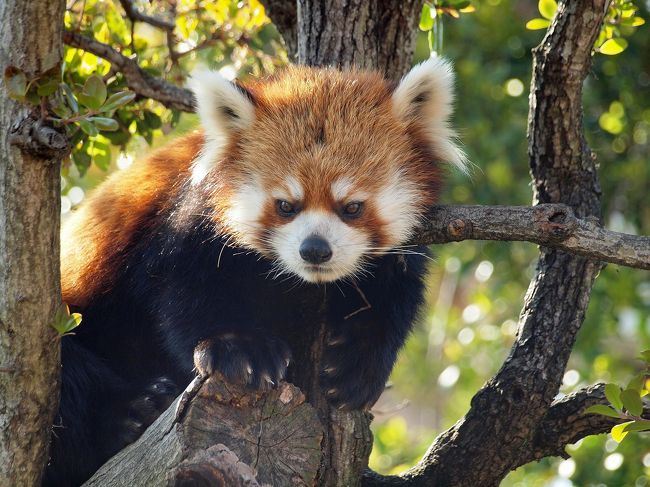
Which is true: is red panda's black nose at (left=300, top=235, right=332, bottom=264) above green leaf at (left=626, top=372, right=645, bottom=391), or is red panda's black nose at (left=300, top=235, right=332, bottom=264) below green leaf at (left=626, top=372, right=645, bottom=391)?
above

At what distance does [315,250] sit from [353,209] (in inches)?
12.9

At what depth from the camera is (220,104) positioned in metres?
3.82

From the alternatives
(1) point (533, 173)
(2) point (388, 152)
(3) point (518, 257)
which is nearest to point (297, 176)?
(2) point (388, 152)

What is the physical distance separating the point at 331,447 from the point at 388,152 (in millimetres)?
1295

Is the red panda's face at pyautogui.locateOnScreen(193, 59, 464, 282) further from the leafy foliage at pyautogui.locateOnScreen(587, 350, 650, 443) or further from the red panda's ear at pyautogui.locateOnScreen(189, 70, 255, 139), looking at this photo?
the leafy foliage at pyautogui.locateOnScreen(587, 350, 650, 443)

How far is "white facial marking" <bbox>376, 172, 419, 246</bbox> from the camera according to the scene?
3656 millimetres

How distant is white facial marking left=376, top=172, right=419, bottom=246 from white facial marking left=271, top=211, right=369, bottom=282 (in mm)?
121

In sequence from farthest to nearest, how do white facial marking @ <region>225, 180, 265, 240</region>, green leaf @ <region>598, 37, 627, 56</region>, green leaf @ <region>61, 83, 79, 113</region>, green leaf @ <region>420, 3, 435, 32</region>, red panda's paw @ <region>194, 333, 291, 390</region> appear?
green leaf @ <region>420, 3, 435, 32</region> → green leaf @ <region>598, 37, 627, 56</region> → white facial marking @ <region>225, 180, 265, 240</region> → red panda's paw @ <region>194, 333, 291, 390</region> → green leaf @ <region>61, 83, 79, 113</region>

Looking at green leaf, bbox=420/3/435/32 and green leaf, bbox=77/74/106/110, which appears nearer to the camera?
green leaf, bbox=77/74/106/110

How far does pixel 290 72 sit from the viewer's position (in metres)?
3.95

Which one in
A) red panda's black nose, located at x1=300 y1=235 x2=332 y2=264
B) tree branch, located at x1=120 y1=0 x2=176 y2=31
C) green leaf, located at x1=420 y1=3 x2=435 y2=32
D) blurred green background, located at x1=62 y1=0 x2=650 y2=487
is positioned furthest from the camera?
blurred green background, located at x1=62 y1=0 x2=650 y2=487

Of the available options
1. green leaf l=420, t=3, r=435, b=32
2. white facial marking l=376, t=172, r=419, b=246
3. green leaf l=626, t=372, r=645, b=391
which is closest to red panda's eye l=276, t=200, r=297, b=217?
white facial marking l=376, t=172, r=419, b=246

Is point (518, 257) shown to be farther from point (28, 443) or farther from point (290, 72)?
point (28, 443)

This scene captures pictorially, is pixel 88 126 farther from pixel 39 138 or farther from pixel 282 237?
pixel 282 237
